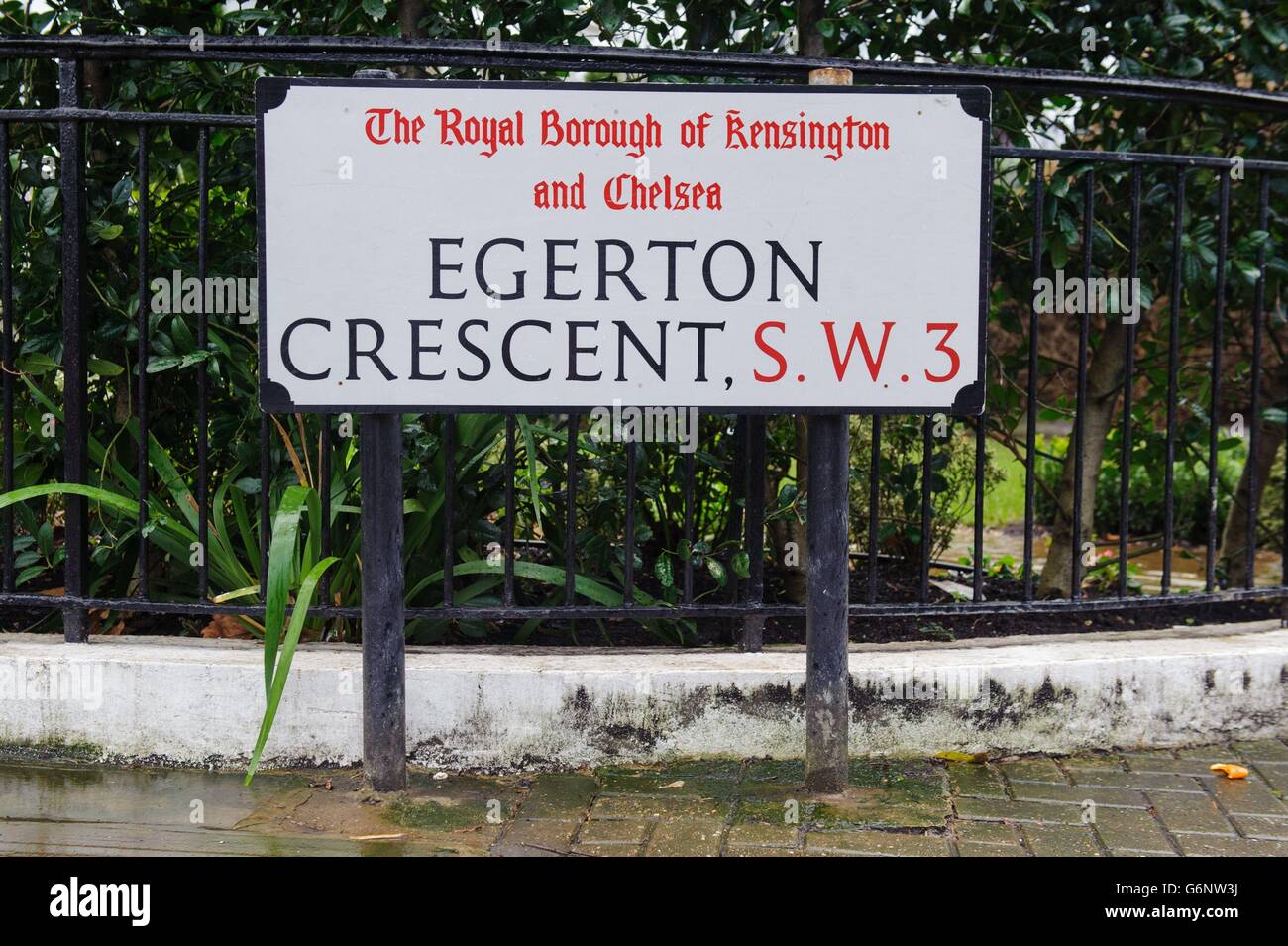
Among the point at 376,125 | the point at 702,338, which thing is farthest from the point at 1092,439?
the point at 376,125

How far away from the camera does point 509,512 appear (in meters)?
3.45

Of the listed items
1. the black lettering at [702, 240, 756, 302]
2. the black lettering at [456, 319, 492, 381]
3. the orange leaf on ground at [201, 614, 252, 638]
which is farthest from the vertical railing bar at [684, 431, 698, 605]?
the orange leaf on ground at [201, 614, 252, 638]

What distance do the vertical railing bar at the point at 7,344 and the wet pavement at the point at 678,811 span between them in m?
0.62

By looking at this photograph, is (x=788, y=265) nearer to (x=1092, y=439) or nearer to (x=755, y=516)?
(x=755, y=516)

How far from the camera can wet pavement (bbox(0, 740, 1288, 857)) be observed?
291 cm

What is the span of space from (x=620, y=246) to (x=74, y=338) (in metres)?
1.66

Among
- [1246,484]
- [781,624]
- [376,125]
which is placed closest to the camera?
[376,125]

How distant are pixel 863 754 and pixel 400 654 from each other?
4.56ft

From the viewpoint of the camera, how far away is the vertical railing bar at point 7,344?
134 inches

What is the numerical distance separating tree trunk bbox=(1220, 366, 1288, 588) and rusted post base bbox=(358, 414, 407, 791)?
336cm

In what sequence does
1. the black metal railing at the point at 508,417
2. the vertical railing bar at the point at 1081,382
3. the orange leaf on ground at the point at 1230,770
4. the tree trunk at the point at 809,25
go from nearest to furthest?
1. the black metal railing at the point at 508,417
2. the orange leaf on ground at the point at 1230,770
3. the vertical railing bar at the point at 1081,382
4. the tree trunk at the point at 809,25

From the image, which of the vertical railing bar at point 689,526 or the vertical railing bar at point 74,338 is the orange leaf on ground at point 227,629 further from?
the vertical railing bar at point 689,526

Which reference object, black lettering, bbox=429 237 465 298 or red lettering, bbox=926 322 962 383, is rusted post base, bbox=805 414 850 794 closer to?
red lettering, bbox=926 322 962 383

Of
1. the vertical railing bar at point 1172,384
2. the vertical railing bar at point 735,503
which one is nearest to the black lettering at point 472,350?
the vertical railing bar at point 735,503
